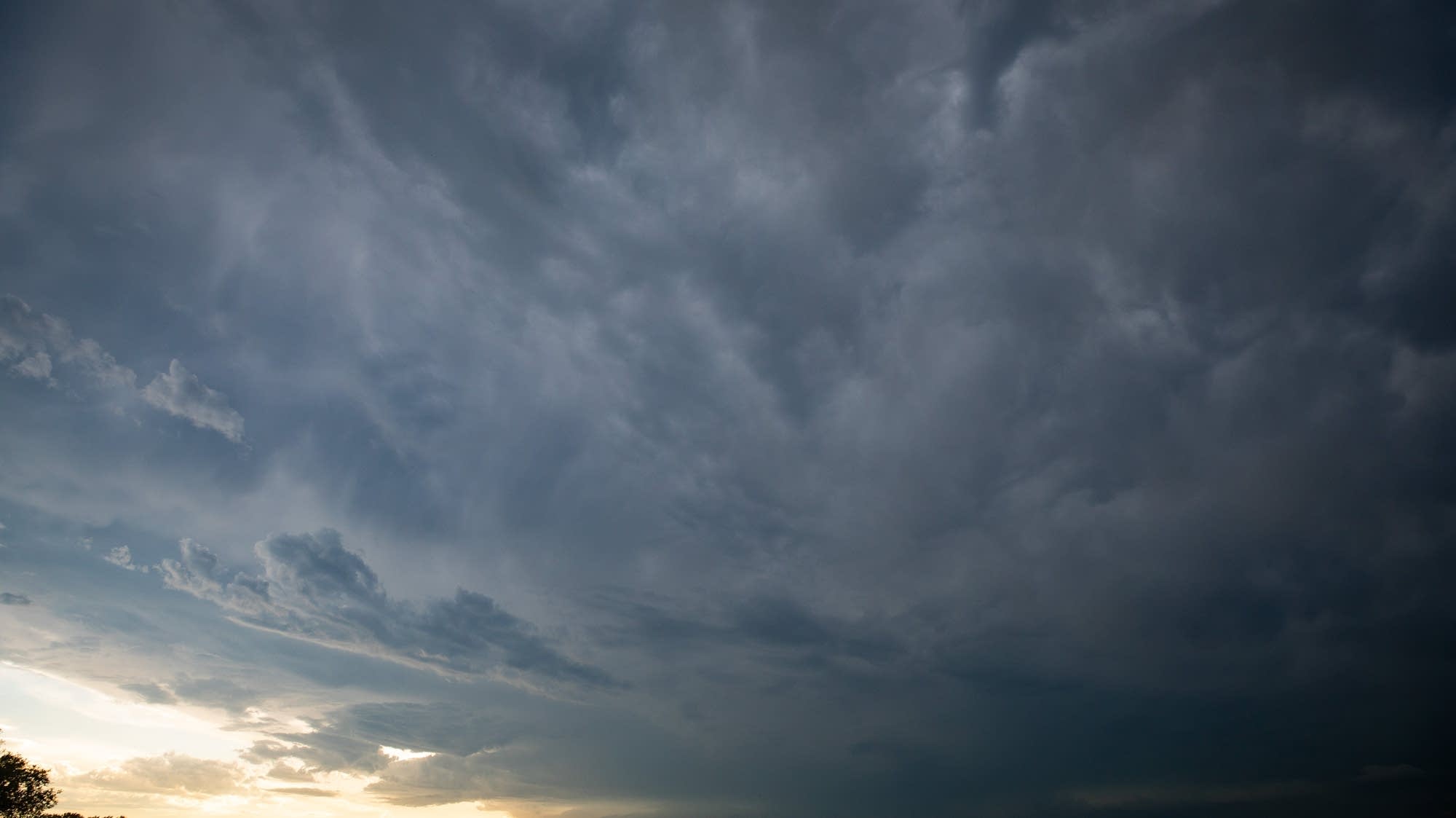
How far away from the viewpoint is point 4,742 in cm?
11544

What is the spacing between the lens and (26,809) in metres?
114

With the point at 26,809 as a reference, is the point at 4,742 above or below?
above

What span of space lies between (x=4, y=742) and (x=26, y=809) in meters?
12.2
